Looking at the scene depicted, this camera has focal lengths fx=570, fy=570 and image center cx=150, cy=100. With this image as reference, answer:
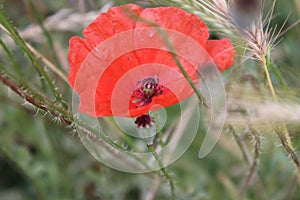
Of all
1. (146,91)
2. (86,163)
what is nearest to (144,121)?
(146,91)

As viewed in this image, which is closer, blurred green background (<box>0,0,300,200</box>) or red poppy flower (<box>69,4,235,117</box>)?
red poppy flower (<box>69,4,235,117</box>)

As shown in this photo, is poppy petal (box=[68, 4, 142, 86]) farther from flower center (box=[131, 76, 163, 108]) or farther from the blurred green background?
the blurred green background

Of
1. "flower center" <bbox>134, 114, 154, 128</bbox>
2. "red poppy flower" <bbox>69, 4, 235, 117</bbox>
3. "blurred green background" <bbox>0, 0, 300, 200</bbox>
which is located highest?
"red poppy flower" <bbox>69, 4, 235, 117</bbox>

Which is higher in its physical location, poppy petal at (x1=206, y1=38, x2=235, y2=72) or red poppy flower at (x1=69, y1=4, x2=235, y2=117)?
red poppy flower at (x1=69, y1=4, x2=235, y2=117)

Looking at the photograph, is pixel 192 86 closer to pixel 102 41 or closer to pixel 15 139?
pixel 102 41

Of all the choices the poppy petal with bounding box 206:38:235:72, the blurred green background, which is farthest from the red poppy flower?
the blurred green background

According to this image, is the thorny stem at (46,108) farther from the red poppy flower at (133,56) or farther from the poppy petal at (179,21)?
the poppy petal at (179,21)
